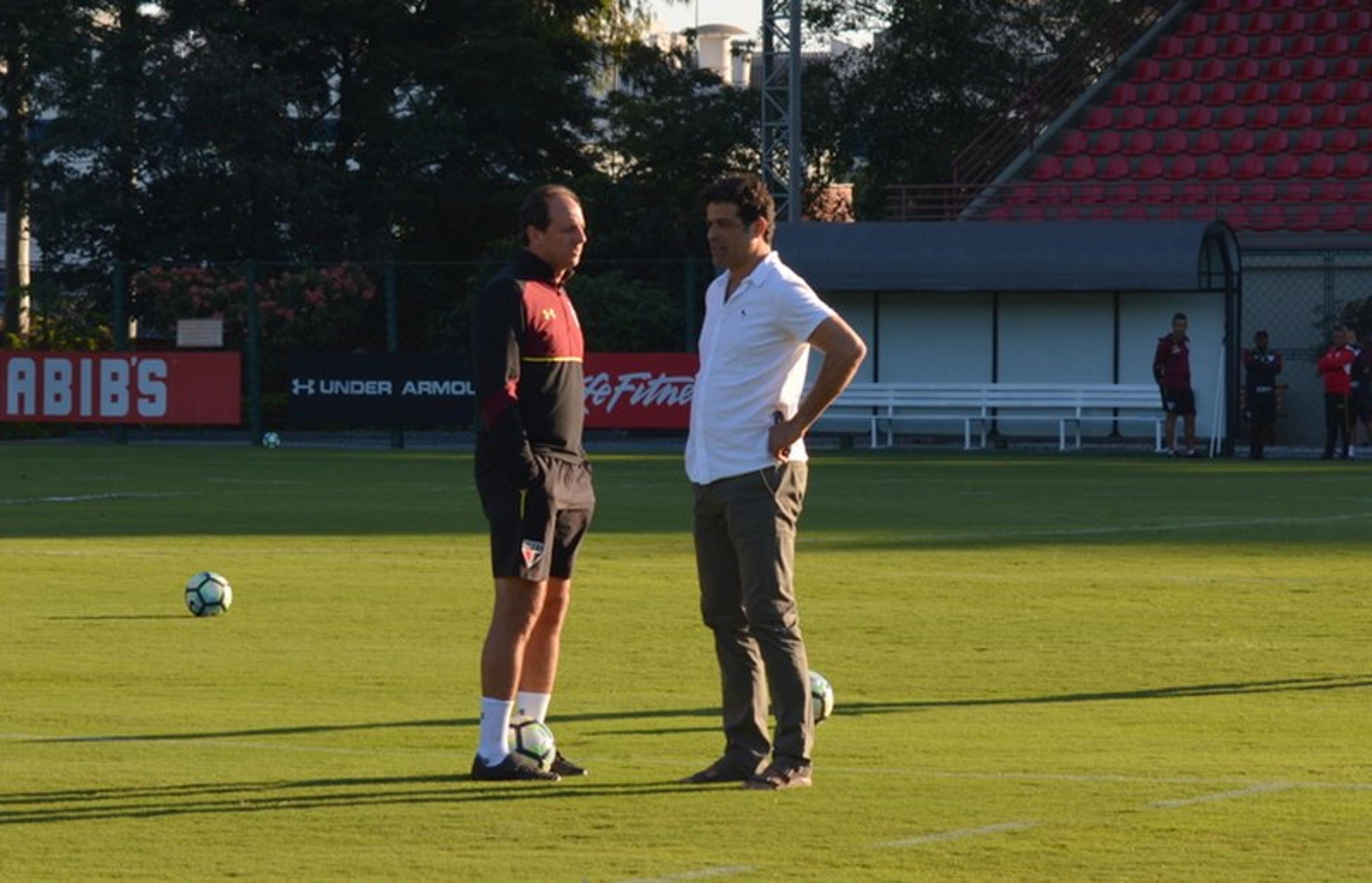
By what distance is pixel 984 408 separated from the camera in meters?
41.6

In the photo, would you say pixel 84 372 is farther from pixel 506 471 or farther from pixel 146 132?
pixel 506 471

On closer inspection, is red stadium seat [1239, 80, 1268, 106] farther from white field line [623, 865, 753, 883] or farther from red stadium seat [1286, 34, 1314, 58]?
white field line [623, 865, 753, 883]

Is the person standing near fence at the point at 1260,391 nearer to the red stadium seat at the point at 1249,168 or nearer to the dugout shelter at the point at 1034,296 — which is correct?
the dugout shelter at the point at 1034,296

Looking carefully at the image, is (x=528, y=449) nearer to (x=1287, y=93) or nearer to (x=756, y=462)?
(x=756, y=462)

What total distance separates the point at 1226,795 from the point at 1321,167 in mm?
38748

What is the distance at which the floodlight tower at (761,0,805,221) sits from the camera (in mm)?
44656

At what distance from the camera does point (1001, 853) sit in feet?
25.7

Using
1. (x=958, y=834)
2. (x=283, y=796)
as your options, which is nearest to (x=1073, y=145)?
(x=283, y=796)

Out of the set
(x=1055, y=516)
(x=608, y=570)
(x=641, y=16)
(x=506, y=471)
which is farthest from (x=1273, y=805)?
(x=641, y=16)

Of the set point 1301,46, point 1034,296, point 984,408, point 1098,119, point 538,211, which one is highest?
point 1301,46

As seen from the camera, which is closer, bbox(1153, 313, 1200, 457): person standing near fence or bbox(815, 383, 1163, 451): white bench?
bbox(1153, 313, 1200, 457): person standing near fence

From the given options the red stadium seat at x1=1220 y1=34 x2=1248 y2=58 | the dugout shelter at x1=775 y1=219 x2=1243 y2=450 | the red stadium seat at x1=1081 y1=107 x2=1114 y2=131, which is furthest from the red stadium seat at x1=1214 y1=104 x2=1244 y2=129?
the dugout shelter at x1=775 y1=219 x2=1243 y2=450

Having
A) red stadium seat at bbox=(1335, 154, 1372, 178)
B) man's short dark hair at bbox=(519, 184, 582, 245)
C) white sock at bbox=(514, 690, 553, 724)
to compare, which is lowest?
white sock at bbox=(514, 690, 553, 724)

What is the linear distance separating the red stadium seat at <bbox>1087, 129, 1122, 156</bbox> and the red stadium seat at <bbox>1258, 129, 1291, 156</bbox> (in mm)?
2489
